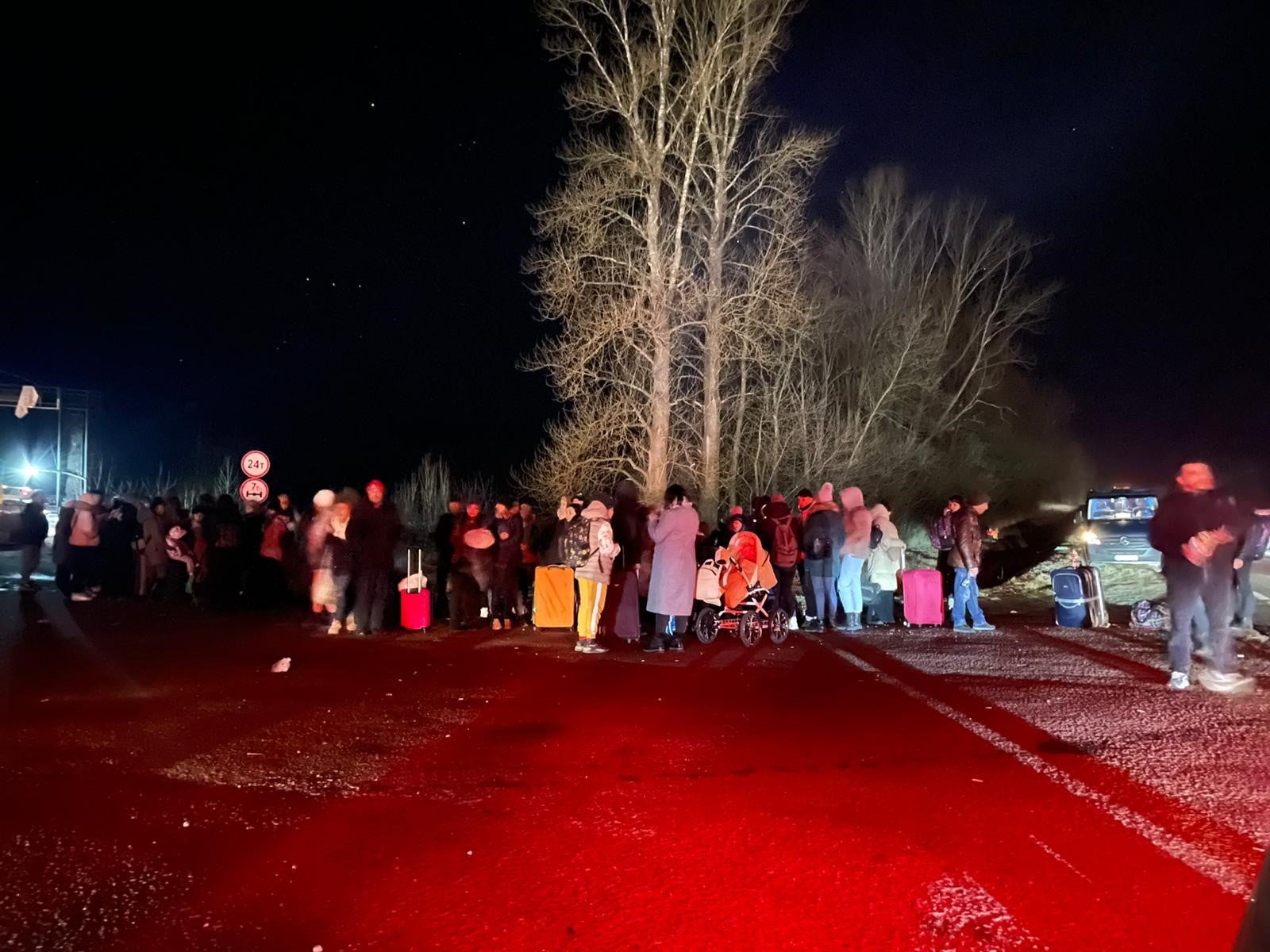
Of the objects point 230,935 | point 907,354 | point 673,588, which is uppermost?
point 907,354

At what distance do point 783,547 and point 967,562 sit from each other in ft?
8.30

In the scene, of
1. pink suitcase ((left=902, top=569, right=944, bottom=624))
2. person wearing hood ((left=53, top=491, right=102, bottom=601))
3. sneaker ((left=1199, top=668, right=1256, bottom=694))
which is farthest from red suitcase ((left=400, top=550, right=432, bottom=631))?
sneaker ((left=1199, top=668, right=1256, bottom=694))

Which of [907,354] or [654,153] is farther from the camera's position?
[907,354]

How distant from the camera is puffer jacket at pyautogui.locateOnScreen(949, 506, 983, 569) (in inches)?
501

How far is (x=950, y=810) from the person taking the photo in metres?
5.61

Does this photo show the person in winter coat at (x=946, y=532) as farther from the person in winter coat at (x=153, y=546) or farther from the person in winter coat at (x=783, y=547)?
the person in winter coat at (x=153, y=546)

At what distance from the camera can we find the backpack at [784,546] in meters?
12.8

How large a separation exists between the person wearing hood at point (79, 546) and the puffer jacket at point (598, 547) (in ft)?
29.7

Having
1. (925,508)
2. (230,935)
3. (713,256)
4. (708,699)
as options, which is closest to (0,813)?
(230,935)

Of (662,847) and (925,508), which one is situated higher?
(925,508)

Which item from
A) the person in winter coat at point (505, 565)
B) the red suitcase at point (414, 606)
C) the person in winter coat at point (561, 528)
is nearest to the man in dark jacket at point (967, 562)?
the person in winter coat at point (561, 528)

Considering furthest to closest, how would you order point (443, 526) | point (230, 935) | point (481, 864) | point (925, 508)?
1. point (925, 508)
2. point (443, 526)
3. point (481, 864)
4. point (230, 935)

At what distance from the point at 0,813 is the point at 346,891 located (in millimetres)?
2478

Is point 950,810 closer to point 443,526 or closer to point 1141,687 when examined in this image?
point 1141,687
